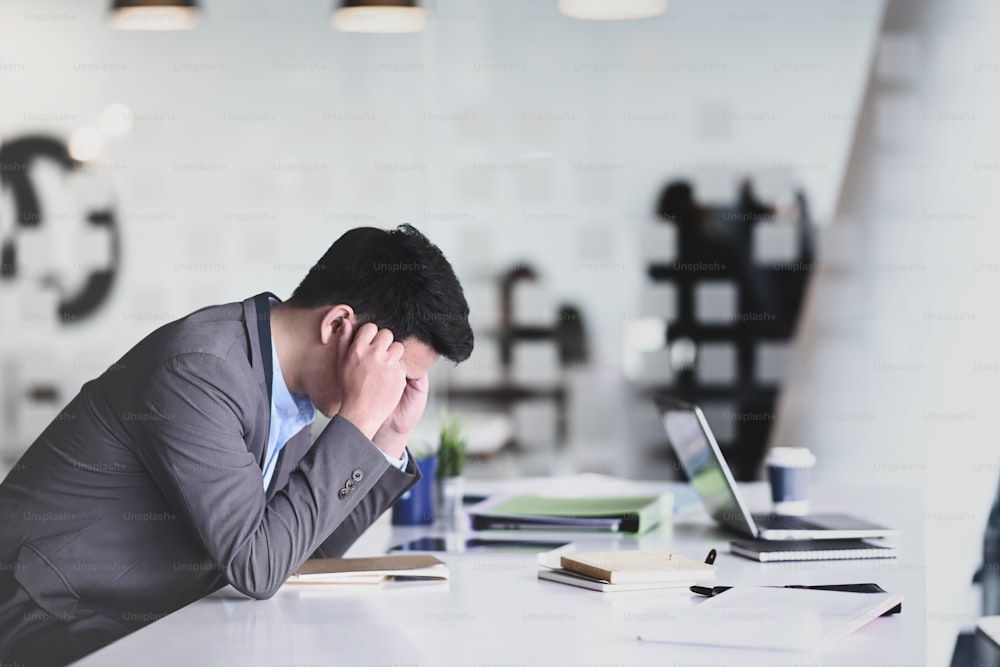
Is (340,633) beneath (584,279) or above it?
beneath

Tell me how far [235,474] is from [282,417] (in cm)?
30

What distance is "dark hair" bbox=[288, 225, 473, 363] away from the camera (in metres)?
1.72

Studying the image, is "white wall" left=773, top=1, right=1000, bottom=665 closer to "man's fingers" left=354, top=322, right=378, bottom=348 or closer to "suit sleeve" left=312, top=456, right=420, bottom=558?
"suit sleeve" left=312, top=456, right=420, bottom=558

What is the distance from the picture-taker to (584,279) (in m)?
4.95

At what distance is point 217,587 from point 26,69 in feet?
11.4

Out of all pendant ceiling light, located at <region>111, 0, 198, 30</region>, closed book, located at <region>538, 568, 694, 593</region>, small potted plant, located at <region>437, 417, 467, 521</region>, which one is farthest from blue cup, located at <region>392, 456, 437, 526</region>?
pendant ceiling light, located at <region>111, 0, 198, 30</region>

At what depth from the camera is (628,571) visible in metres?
1.53

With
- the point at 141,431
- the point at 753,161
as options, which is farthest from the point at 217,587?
the point at 753,161

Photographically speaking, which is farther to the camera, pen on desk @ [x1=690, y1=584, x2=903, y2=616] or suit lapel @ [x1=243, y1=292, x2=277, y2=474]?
suit lapel @ [x1=243, y1=292, x2=277, y2=474]

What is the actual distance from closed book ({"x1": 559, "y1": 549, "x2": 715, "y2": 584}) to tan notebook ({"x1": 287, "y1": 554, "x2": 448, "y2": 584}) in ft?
0.69

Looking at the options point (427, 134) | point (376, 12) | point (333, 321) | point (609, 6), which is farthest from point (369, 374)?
point (427, 134)

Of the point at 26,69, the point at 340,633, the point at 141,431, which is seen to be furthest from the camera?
the point at 26,69

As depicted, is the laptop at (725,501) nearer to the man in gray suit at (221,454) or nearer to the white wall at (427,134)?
the man in gray suit at (221,454)

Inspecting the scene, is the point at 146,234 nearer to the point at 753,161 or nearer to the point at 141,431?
the point at 753,161
